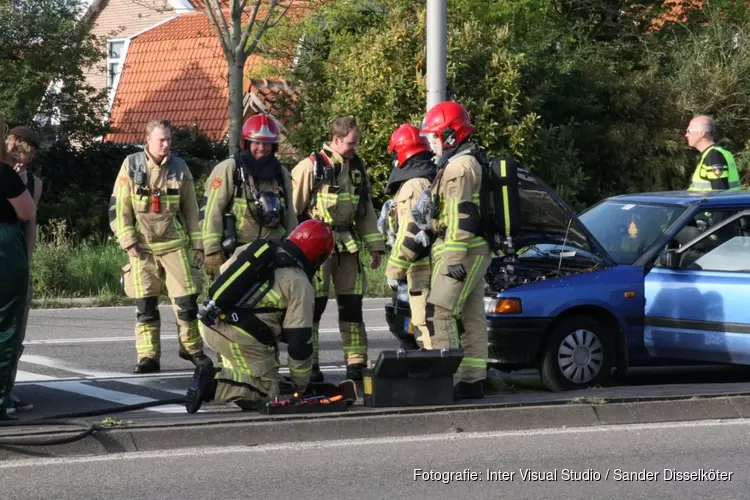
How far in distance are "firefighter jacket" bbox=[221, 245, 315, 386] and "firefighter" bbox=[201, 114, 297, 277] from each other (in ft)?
4.48

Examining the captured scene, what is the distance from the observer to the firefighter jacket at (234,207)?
900 centimetres

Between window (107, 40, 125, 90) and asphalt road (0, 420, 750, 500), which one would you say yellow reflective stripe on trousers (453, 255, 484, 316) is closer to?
asphalt road (0, 420, 750, 500)

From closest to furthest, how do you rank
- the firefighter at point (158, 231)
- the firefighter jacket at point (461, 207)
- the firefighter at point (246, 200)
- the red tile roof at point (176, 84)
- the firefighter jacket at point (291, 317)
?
the firefighter jacket at point (291, 317) → the firefighter jacket at point (461, 207) → the firefighter at point (246, 200) → the firefighter at point (158, 231) → the red tile roof at point (176, 84)

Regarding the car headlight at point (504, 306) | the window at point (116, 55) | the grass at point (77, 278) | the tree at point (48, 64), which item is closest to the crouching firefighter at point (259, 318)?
the car headlight at point (504, 306)

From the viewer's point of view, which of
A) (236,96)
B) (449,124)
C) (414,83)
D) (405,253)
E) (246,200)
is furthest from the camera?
(236,96)

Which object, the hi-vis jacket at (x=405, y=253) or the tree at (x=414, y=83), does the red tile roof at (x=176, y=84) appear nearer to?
the tree at (x=414, y=83)

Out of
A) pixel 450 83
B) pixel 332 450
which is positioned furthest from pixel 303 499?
pixel 450 83

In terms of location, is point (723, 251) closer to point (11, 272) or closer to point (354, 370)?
point (354, 370)

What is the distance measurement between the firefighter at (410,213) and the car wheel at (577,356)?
2.98 feet

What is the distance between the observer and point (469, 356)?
821cm

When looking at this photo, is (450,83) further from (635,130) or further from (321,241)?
(321,241)

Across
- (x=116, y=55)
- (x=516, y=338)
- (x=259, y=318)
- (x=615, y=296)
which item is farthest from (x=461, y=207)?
(x=116, y=55)

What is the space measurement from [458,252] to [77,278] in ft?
29.7

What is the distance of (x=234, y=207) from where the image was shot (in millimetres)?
9039
